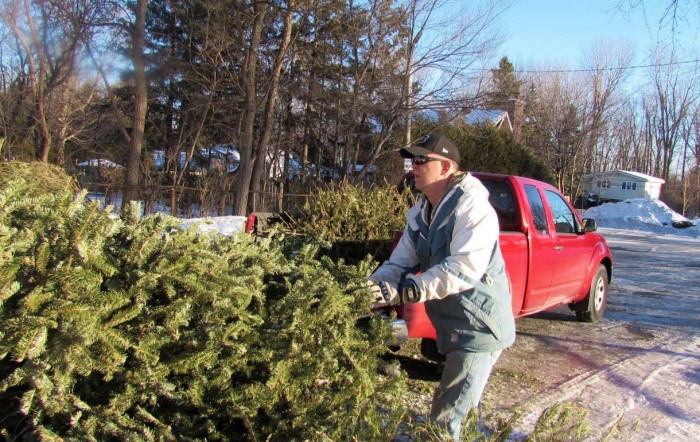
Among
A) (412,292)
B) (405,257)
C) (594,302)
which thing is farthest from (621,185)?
(412,292)

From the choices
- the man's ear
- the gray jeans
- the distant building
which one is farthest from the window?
the distant building

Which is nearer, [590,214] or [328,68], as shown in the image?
[328,68]

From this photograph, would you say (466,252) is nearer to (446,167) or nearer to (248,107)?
(446,167)

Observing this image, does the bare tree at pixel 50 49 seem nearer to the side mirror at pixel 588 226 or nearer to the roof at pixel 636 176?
the side mirror at pixel 588 226

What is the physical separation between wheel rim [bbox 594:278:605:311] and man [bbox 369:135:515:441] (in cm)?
500

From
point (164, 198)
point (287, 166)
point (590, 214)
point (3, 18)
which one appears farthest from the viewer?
point (590, 214)

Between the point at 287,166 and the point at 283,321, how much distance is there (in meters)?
24.6

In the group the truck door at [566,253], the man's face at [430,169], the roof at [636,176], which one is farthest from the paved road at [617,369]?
the roof at [636,176]

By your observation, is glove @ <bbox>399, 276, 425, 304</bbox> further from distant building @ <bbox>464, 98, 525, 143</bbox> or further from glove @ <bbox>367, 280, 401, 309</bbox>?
distant building @ <bbox>464, 98, 525, 143</bbox>

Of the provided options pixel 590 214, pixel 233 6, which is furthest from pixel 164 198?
pixel 590 214

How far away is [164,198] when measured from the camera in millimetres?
13250

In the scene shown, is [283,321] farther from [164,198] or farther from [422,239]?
[164,198]

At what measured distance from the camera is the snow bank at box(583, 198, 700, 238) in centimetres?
2778

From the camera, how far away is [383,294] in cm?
265
